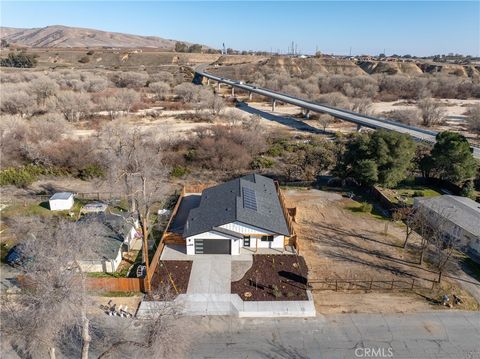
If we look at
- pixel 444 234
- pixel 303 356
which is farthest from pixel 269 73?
pixel 303 356

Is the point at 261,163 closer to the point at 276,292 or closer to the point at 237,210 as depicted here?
the point at 237,210

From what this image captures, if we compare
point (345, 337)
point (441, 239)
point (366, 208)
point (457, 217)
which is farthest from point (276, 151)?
point (345, 337)

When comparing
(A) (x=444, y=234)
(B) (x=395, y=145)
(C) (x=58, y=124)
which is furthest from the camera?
(C) (x=58, y=124)

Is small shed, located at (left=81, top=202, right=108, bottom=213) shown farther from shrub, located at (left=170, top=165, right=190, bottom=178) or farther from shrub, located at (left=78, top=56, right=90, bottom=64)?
shrub, located at (left=78, top=56, right=90, bottom=64)

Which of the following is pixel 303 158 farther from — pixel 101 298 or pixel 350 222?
pixel 101 298

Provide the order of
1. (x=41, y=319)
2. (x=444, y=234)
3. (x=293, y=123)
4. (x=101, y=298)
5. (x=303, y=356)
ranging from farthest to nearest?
(x=293, y=123), (x=444, y=234), (x=101, y=298), (x=303, y=356), (x=41, y=319)

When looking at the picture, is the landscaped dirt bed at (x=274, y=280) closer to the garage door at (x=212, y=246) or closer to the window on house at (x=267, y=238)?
the window on house at (x=267, y=238)
